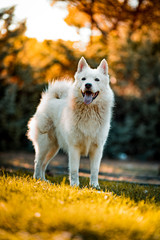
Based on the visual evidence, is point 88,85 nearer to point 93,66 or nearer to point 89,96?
point 89,96

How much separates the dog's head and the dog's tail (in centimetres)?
85

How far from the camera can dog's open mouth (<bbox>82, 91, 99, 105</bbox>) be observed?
15.0 feet

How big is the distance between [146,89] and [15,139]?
7.64 metres

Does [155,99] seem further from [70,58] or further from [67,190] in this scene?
[67,190]

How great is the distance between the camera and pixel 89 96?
182 inches

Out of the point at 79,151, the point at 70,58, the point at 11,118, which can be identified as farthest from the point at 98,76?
the point at 70,58

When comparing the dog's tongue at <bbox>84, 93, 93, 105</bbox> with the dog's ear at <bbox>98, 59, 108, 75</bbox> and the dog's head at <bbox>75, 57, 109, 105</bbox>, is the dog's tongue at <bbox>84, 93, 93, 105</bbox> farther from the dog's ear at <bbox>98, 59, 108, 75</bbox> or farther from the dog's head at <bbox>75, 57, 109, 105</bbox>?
the dog's ear at <bbox>98, 59, 108, 75</bbox>

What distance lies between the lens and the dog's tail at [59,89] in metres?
5.87

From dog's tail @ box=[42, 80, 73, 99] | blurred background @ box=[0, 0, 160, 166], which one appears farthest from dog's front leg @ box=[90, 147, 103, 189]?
Result: blurred background @ box=[0, 0, 160, 166]

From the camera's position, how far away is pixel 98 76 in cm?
481

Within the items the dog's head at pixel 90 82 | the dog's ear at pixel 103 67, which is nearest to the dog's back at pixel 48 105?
the dog's head at pixel 90 82

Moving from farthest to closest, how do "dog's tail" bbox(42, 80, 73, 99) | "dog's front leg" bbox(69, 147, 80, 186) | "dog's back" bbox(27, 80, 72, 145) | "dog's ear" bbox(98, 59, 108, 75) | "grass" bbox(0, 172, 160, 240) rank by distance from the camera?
"dog's tail" bbox(42, 80, 73, 99) → "dog's back" bbox(27, 80, 72, 145) → "dog's ear" bbox(98, 59, 108, 75) → "dog's front leg" bbox(69, 147, 80, 186) → "grass" bbox(0, 172, 160, 240)

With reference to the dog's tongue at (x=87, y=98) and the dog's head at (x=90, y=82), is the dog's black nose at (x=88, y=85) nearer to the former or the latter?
the dog's head at (x=90, y=82)

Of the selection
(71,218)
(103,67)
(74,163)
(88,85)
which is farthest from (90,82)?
(71,218)
